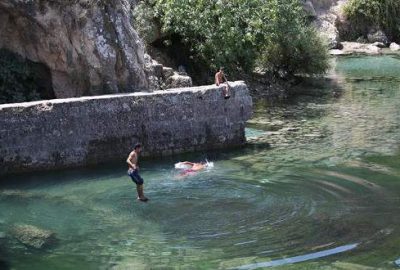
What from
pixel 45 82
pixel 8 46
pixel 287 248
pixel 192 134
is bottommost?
pixel 287 248

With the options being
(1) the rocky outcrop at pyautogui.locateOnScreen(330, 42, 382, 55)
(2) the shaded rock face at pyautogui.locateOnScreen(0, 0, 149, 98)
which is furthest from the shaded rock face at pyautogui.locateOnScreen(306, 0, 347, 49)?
(2) the shaded rock face at pyautogui.locateOnScreen(0, 0, 149, 98)

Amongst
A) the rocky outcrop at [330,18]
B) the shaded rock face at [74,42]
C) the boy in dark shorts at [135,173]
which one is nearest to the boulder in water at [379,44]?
the rocky outcrop at [330,18]

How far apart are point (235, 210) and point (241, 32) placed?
55.5 ft

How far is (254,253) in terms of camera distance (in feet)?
37.6

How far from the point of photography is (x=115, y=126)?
60.0 feet

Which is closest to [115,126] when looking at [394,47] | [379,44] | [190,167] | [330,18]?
[190,167]

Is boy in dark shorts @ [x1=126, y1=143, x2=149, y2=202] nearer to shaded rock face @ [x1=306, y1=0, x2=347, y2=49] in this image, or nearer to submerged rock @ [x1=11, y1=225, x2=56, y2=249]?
submerged rock @ [x1=11, y1=225, x2=56, y2=249]

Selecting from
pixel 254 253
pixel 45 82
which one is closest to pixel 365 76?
pixel 45 82

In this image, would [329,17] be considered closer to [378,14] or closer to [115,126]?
[378,14]

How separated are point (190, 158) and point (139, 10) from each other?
11.9 meters

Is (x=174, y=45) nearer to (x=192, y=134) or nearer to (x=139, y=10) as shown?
(x=139, y=10)

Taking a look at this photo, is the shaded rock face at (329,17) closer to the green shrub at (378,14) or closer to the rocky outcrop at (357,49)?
the rocky outcrop at (357,49)

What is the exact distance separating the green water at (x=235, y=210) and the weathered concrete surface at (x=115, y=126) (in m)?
0.53

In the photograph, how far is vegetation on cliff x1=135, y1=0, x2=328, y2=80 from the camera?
2853 cm
